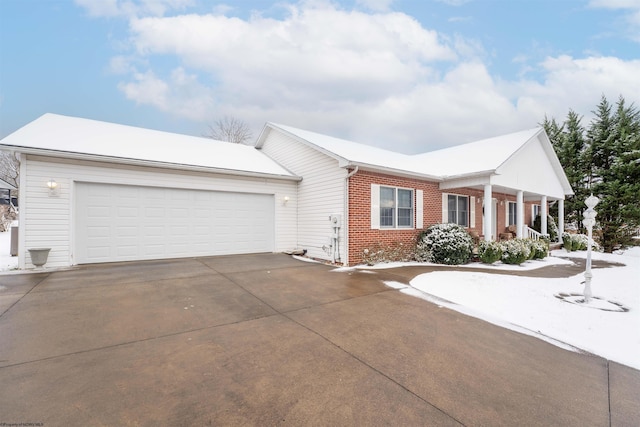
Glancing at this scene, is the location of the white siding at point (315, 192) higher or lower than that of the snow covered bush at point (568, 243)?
higher

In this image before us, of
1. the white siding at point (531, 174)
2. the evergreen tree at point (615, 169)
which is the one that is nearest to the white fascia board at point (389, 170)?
the white siding at point (531, 174)

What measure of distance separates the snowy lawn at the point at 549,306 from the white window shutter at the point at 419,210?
10.4 ft

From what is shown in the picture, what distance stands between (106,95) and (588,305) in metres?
28.3

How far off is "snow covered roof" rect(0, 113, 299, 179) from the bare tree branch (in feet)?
50.6

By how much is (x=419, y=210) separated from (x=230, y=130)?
2257 centimetres

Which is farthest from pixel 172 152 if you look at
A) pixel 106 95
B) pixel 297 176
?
pixel 106 95

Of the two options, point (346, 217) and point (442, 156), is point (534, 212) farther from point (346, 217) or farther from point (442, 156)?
Result: point (346, 217)

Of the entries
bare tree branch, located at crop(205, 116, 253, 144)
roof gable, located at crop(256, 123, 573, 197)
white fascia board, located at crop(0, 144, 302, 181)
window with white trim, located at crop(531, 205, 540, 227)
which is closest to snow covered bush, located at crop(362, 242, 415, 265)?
roof gable, located at crop(256, 123, 573, 197)

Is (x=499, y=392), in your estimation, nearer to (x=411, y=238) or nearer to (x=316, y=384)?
(x=316, y=384)

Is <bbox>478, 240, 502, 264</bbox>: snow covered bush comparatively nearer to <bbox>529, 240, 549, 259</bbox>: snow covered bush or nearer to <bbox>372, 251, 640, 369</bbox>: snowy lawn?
<bbox>372, 251, 640, 369</bbox>: snowy lawn

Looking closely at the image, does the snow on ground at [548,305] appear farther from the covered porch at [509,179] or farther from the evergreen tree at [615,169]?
the evergreen tree at [615,169]

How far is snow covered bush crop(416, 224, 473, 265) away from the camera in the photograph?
960cm

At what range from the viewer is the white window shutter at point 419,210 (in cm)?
1079

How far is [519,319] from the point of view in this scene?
4602 mm
